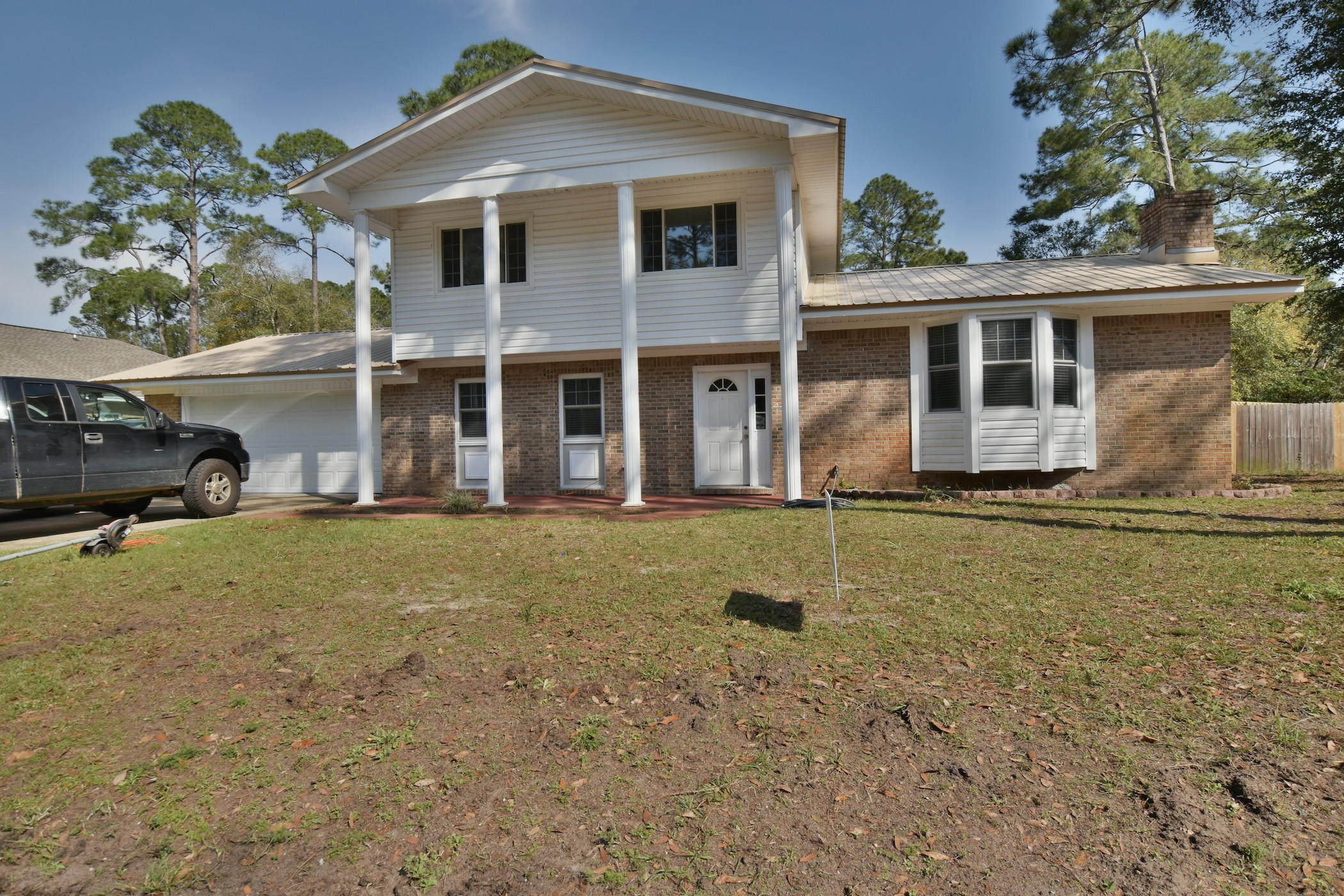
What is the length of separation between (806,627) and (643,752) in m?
1.81

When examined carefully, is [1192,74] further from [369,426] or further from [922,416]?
[369,426]

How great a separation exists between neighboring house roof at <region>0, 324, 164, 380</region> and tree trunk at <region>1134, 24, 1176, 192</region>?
37146 millimetres

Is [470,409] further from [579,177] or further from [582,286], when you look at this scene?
[579,177]

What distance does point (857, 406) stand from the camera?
12.1 metres

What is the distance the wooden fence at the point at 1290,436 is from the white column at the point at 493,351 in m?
16.6

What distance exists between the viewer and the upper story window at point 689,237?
1205cm

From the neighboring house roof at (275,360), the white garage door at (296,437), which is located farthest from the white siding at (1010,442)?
the white garage door at (296,437)

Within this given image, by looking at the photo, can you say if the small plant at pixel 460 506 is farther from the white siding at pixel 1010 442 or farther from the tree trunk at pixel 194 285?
the tree trunk at pixel 194 285

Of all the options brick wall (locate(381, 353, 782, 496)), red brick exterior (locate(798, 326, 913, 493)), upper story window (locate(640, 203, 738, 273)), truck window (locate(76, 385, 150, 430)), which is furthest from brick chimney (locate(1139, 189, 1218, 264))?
truck window (locate(76, 385, 150, 430))

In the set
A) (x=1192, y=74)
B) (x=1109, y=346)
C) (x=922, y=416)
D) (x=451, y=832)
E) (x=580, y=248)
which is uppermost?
(x=1192, y=74)

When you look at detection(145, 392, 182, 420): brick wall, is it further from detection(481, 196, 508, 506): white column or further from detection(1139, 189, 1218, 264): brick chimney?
detection(1139, 189, 1218, 264): brick chimney

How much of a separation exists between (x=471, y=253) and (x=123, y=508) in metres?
7.01

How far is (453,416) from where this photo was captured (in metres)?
13.7

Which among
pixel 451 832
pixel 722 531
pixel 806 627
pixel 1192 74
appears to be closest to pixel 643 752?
pixel 451 832
